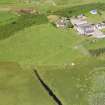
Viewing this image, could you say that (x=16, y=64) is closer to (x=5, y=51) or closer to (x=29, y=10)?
(x=5, y=51)

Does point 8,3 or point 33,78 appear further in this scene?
point 8,3

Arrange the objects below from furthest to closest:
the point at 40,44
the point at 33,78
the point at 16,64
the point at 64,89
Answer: the point at 40,44, the point at 16,64, the point at 33,78, the point at 64,89

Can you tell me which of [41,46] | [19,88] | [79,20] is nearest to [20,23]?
[41,46]

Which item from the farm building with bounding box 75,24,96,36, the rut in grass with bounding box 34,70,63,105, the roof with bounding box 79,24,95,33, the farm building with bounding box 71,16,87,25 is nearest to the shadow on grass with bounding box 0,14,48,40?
the farm building with bounding box 71,16,87,25

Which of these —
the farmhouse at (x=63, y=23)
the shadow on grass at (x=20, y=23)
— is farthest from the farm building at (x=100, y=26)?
the shadow on grass at (x=20, y=23)

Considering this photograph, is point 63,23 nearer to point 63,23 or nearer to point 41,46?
point 63,23

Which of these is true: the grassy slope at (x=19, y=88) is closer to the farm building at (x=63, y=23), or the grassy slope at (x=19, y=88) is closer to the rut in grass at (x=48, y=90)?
the rut in grass at (x=48, y=90)

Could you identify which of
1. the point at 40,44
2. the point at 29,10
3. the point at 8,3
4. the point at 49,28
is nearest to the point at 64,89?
the point at 40,44
